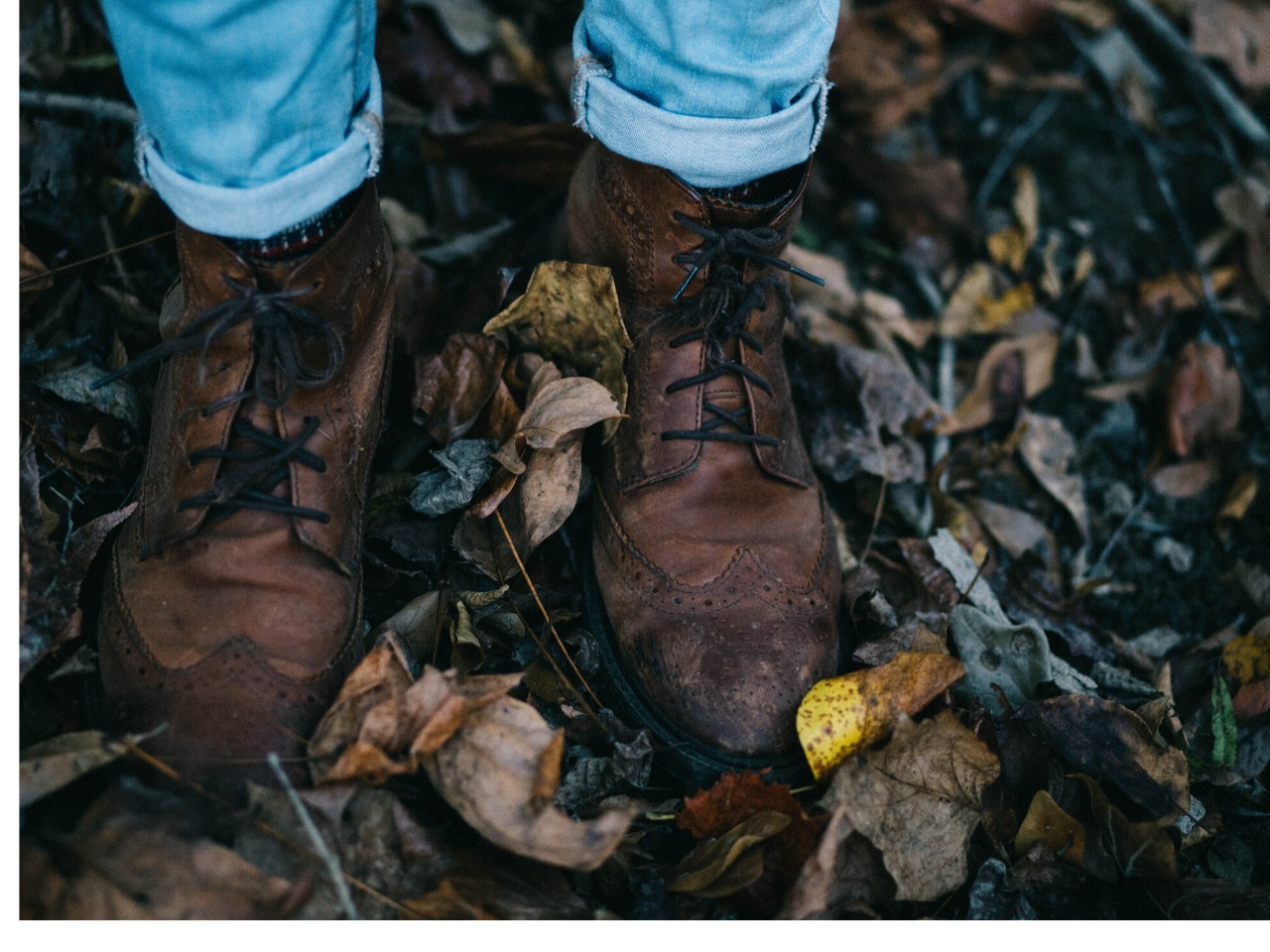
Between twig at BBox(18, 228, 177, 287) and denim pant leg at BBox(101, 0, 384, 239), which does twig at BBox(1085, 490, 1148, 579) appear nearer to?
denim pant leg at BBox(101, 0, 384, 239)

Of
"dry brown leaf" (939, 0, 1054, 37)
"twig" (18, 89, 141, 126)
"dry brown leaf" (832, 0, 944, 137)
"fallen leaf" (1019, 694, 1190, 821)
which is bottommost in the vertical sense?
"fallen leaf" (1019, 694, 1190, 821)

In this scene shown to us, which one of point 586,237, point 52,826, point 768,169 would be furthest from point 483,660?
point 768,169

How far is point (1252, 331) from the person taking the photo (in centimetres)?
221

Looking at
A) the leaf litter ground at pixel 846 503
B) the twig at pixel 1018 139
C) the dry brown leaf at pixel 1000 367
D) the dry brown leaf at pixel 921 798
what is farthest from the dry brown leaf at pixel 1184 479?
the dry brown leaf at pixel 921 798

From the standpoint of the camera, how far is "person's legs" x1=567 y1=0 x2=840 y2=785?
1217 mm

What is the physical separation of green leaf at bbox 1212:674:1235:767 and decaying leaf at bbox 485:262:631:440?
1.16m


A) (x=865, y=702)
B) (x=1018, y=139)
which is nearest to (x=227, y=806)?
A: (x=865, y=702)

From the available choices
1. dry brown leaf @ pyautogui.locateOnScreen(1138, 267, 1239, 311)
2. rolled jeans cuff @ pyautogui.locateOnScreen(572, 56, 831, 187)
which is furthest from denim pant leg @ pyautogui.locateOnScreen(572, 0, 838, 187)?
dry brown leaf @ pyautogui.locateOnScreen(1138, 267, 1239, 311)

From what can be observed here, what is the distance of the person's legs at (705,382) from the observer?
1.22m

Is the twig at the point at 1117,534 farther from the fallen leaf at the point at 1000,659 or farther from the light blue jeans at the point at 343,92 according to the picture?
the light blue jeans at the point at 343,92

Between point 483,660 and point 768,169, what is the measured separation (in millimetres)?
866

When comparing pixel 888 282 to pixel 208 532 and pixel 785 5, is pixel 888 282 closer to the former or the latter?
pixel 785 5

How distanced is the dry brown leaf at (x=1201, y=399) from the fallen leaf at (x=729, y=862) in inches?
56.1

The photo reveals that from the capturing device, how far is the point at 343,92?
111 centimetres
